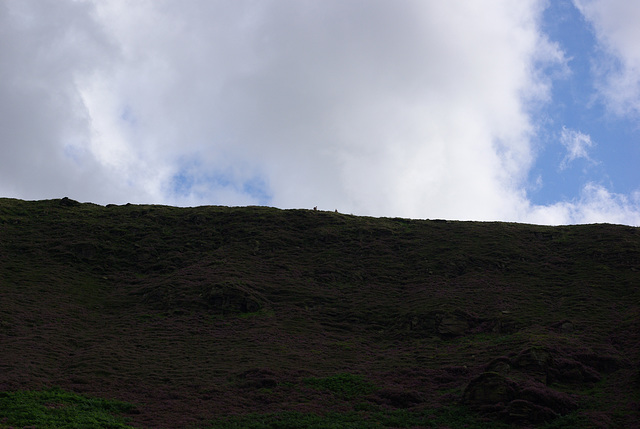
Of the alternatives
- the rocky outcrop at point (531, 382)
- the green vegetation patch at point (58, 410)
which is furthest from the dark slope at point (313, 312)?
the green vegetation patch at point (58, 410)

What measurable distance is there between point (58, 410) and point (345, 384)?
63.1 ft

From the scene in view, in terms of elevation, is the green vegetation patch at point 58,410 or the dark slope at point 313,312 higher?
the dark slope at point 313,312

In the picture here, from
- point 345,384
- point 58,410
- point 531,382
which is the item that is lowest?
point 58,410

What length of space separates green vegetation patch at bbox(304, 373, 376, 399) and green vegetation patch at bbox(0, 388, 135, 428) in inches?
514

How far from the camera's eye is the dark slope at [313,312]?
36094 mm

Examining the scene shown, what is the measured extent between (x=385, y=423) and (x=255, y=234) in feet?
151

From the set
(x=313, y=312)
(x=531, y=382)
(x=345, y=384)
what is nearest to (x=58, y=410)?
(x=345, y=384)

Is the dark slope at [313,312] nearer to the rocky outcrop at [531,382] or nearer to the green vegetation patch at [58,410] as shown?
the rocky outcrop at [531,382]

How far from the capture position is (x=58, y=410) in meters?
30.9

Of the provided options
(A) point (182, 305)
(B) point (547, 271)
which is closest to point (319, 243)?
(A) point (182, 305)

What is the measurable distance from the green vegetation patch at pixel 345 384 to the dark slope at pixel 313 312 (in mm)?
255

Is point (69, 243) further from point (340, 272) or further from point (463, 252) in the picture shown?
point (463, 252)

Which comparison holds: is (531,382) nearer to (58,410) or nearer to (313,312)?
(313,312)

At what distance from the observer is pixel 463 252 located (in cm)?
6800
